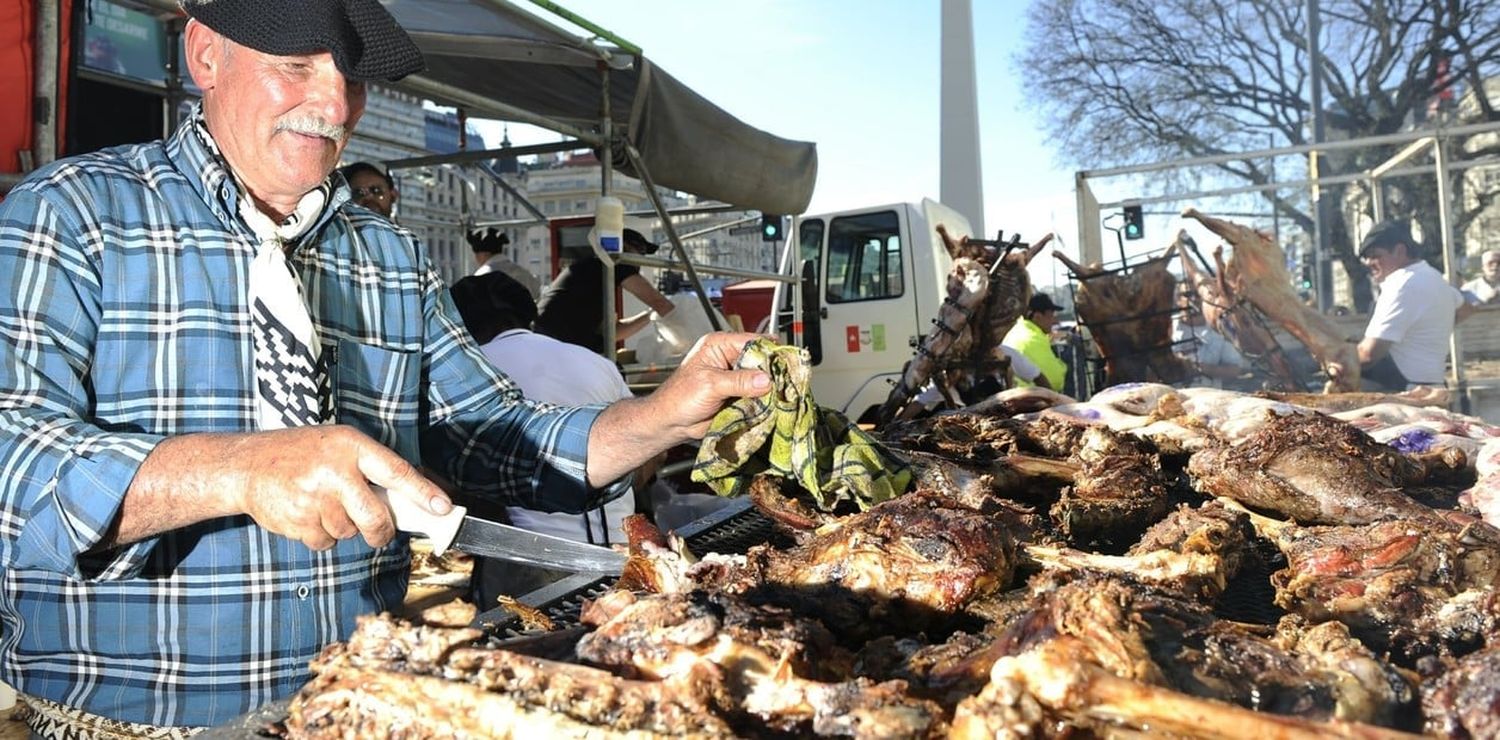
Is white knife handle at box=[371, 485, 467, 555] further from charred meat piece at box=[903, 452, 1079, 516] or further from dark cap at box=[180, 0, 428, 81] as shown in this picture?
charred meat piece at box=[903, 452, 1079, 516]

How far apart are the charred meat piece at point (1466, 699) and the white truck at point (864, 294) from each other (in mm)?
10626

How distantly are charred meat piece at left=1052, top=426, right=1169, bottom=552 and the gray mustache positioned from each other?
2081 millimetres

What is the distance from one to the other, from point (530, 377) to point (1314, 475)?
3.25 metres

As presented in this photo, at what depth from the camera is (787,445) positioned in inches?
98.6

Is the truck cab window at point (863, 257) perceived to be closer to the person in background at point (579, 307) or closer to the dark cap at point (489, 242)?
the dark cap at point (489, 242)

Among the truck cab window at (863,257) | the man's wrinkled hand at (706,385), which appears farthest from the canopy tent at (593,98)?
the truck cab window at (863,257)

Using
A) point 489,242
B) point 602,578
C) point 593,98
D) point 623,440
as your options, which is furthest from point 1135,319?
point 602,578

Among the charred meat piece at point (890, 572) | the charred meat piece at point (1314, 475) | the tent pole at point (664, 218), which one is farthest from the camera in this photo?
the tent pole at point (664, 218)

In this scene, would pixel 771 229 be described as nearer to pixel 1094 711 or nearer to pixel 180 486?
pixel 180 486

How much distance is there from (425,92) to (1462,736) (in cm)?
506

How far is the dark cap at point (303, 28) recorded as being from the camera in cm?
211

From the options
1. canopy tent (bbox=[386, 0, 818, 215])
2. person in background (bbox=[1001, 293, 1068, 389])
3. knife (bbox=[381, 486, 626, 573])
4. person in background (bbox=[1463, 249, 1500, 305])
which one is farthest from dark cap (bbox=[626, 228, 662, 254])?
person in background (bbox=[1463, 249, 1500, 305])

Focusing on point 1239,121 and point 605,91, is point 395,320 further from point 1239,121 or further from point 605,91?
point 1239,121

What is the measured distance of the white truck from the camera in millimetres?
12242
